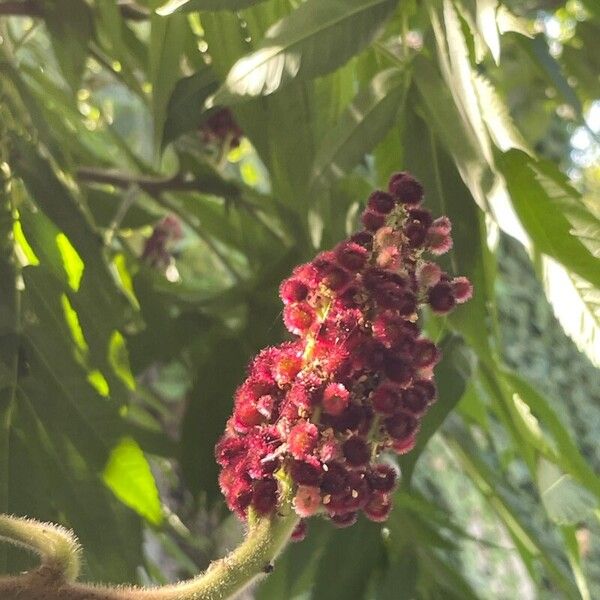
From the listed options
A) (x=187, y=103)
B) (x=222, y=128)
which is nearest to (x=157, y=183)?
(x=222, y=128)

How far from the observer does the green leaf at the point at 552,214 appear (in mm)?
317

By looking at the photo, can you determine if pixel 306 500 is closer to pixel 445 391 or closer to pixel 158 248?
pixel 445 391

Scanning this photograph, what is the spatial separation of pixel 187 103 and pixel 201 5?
13cm

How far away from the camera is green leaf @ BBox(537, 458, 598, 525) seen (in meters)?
0.42

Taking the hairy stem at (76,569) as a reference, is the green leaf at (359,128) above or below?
above

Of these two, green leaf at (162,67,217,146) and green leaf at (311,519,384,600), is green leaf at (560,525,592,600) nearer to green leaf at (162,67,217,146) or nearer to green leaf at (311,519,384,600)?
green leaf at (311,519,384,600)

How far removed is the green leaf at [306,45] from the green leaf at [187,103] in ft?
0.38

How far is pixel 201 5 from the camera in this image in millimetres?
352

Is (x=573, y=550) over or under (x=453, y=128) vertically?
under

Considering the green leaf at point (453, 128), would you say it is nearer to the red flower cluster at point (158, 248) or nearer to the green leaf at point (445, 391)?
the green leaf at point (445, 391)

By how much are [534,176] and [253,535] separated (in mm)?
179

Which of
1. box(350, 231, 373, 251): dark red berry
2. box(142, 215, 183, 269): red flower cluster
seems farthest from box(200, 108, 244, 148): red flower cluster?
box(350, 231, 373, 251): dark red berry

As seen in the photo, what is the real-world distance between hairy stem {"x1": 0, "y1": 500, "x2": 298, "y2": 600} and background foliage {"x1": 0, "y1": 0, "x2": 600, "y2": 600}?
13 centimetres

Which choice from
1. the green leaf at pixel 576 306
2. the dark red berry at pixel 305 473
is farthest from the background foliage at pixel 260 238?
the dark red berry at pixel 305 473
